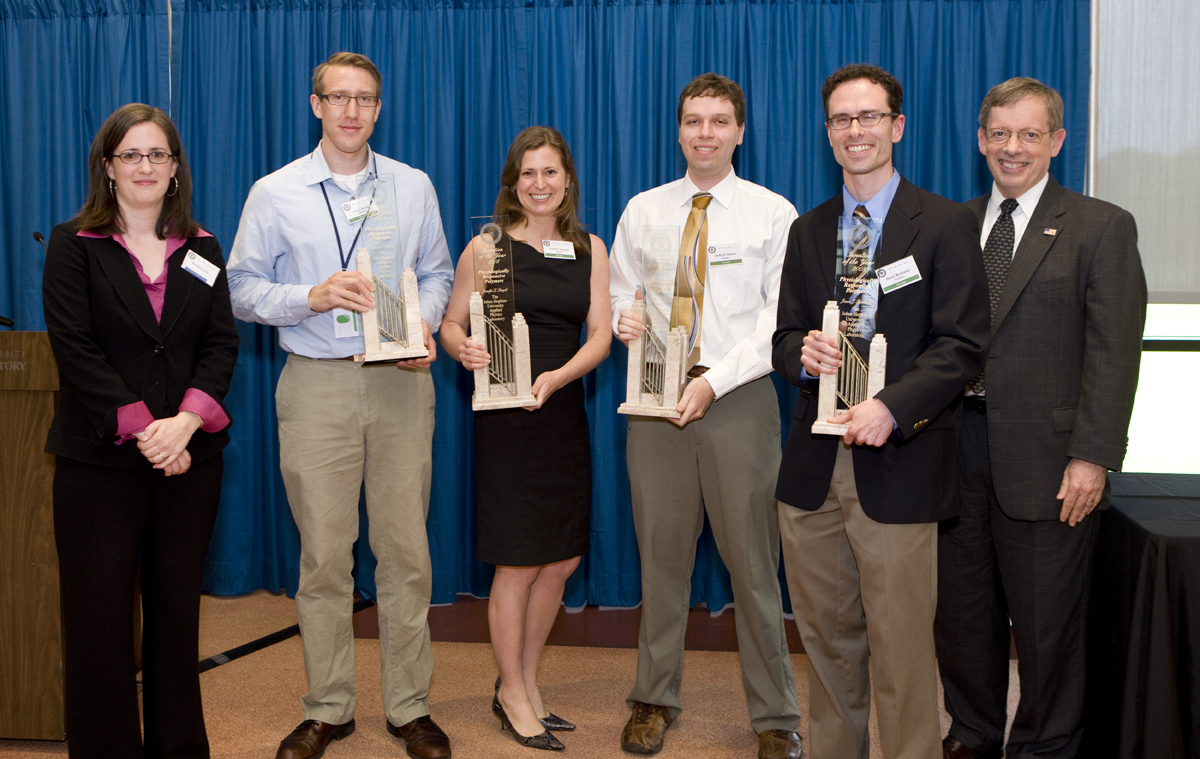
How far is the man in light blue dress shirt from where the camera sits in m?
2.64

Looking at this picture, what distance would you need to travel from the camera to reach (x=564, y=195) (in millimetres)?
2752

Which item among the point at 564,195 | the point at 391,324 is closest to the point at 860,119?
the point at 564,195

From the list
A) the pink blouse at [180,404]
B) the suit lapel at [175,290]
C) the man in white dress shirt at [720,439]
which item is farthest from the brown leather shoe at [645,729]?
the suit lapel at [175,290]

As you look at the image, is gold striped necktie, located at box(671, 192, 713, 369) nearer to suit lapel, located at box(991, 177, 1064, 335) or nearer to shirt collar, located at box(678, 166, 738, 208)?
shirt collar, located at box(678, 166, 738, 208)

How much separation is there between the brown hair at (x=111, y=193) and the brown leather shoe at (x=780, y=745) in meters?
2.26

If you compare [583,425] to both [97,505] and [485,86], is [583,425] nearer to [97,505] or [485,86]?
[97,505]

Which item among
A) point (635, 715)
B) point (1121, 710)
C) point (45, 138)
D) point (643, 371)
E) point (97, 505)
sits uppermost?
point (45, 138)

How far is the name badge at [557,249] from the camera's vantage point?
2.69 meters

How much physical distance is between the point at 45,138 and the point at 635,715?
3.92m

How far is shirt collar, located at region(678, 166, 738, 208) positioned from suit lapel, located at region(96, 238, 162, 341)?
62.6 inches

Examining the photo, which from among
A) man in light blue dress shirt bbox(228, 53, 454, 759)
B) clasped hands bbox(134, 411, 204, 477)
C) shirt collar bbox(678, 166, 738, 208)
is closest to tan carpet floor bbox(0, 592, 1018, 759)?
man in light blue dress shirt bbox(228, 53, 454, 759)

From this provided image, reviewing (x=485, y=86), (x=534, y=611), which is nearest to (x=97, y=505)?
(x=534, y=611)

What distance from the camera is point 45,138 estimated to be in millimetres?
4242

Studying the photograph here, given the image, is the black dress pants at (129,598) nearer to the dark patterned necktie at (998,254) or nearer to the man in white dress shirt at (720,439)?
the man in white dress shirt at (720,439)
